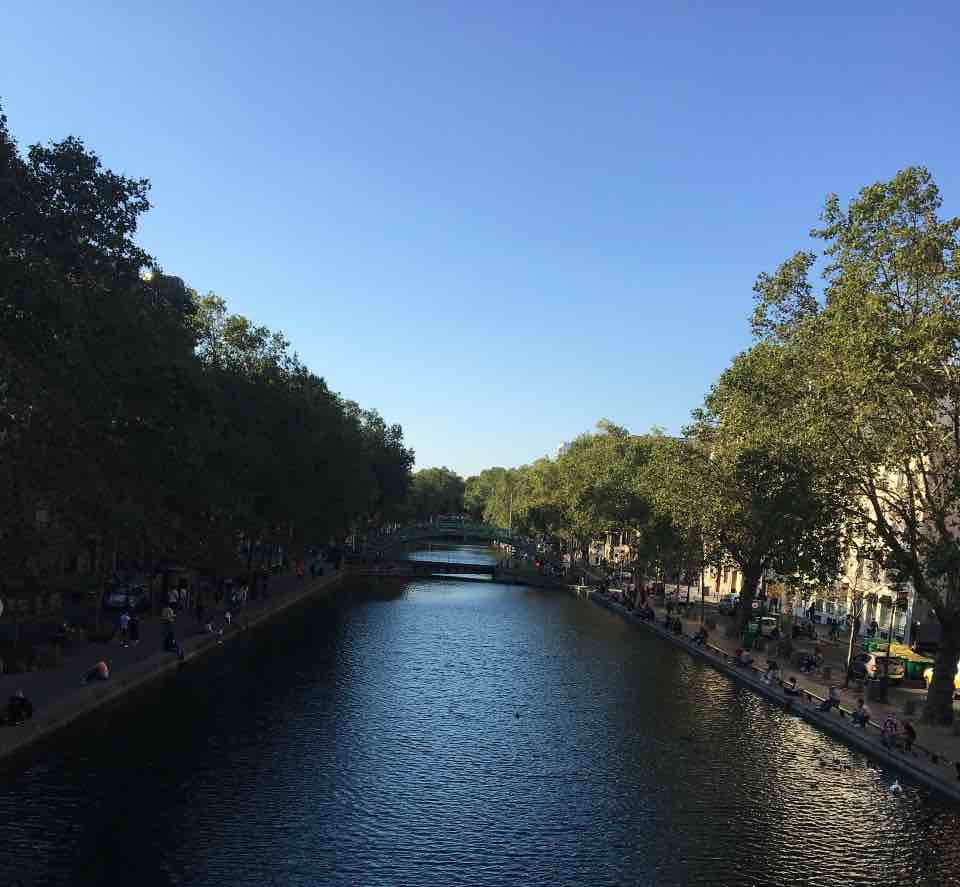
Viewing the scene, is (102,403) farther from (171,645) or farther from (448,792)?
(448,792)

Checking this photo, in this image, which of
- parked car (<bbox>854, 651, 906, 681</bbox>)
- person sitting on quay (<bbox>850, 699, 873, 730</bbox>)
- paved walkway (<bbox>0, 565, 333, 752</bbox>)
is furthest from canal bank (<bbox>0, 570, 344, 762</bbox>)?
parked car (<bbox>854, 651, 906, 681</bbox>)

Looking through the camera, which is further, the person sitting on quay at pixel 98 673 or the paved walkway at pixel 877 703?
the person sitting on quay at pixel 98 673

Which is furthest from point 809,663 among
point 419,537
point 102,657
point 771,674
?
point 419,537

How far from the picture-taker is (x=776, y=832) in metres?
24.9

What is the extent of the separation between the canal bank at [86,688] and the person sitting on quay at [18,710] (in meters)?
0.22

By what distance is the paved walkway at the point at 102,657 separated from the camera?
31484 millimetres

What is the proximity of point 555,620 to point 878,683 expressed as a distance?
34510mm

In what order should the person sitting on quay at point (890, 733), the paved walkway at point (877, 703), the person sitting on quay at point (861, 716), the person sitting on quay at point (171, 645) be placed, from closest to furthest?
the paved walkway at point (877, 703)
the person sitting on quay at point (890, 733)
the person sitting on quay at point (861, 716)
the person sitting on quay at point (171, 645)

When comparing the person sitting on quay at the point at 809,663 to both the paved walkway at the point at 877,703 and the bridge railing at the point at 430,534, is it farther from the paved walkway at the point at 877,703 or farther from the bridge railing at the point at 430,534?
the bridge railing at the point at 430,534

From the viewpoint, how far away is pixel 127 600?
5000cm

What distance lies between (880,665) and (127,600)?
4122 centimetres

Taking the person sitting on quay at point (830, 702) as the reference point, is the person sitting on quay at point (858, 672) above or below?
above

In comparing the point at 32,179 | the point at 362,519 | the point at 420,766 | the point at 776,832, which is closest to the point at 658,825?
the point at 776,832

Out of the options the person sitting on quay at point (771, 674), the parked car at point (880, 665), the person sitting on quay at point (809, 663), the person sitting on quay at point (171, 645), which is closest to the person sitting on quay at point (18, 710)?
the person sitting on quay at point (171, 645)
